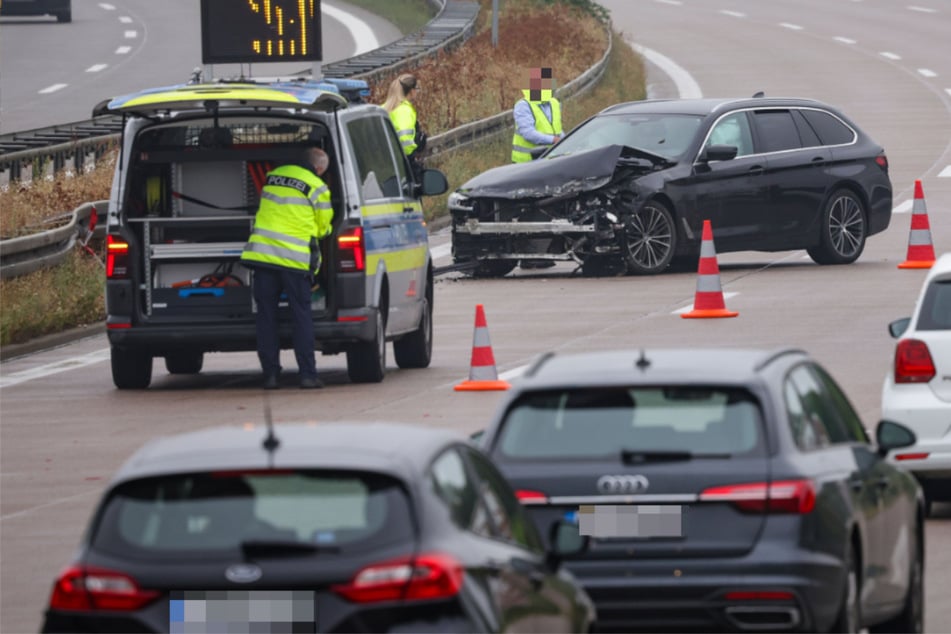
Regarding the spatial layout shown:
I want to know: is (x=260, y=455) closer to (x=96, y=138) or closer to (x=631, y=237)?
(x=631, y=237)

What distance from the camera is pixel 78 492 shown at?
1292 centimetres

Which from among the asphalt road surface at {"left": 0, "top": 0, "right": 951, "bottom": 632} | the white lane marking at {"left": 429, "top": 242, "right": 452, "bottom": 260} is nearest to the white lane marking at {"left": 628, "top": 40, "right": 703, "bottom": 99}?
the asphalt road surface at {"left": 0, "top": 0, "right": 951, "bottom": 632}

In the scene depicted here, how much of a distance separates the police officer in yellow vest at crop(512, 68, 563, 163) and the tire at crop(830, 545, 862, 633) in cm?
1803

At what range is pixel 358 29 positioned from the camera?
6056 centimetres

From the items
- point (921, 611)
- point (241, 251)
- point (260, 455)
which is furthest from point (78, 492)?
point (260, 455)

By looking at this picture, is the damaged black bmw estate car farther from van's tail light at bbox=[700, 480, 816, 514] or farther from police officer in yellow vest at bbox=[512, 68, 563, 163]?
van's tail light at bbox=[700, 480, 816, 514]

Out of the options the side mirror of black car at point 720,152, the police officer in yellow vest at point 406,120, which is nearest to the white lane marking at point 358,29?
the police officer in yellow vest at point 406,120

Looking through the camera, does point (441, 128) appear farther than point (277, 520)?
Yes

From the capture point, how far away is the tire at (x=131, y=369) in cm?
1719

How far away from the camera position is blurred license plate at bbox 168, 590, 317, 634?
6137 millimetres

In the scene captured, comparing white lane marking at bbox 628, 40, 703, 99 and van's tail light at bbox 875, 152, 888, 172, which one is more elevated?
van's tail light at bbox 875, 152, 888, 172

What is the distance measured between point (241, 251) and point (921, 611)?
27.0 feet

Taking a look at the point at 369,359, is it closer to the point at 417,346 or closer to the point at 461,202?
the point at 417,346

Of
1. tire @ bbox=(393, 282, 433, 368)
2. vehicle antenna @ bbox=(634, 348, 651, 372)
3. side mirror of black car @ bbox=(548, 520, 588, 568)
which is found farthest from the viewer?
tire @ bbox=(393, 282, 433, 368)
